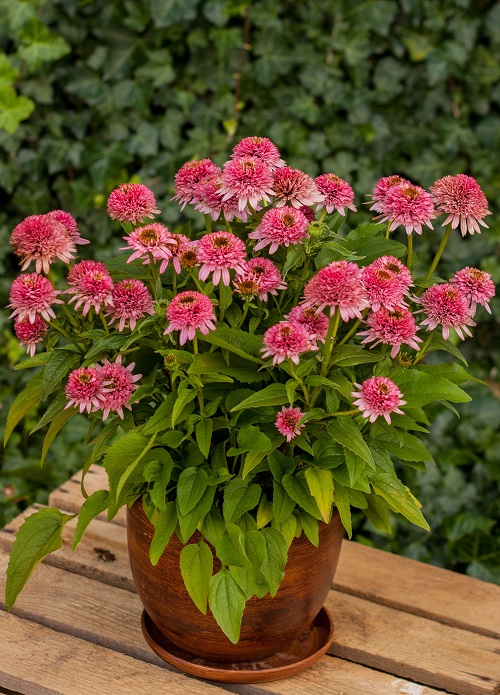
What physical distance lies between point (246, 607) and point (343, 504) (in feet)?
0.61

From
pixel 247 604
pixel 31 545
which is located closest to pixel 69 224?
pixel 31 545

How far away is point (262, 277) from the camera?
1099 mm

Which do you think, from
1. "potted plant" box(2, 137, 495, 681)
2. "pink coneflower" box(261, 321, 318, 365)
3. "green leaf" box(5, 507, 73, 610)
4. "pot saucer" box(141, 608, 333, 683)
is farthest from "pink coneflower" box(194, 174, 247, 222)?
"pot saucer" box(141, 608, 333, 683)

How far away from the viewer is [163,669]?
126 cm

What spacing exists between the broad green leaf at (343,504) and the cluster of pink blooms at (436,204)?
0.34 m

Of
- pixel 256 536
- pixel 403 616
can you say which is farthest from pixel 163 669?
pixel 403 616

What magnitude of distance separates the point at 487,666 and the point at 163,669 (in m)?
0.48

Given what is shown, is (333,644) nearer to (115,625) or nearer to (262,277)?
(115,625)

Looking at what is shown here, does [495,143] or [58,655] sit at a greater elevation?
[495,143]

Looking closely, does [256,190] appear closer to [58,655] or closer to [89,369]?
[89,369]

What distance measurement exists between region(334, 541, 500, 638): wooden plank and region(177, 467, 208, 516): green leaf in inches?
20.4

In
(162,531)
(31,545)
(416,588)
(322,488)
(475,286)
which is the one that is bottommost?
(416,588)

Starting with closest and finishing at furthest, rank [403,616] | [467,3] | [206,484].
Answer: [206,484], [403,616], [467,3]

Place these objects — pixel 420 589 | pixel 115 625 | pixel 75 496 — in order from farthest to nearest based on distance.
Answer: pixel 75 496 < pixel 420 589 < pixel 115 625
